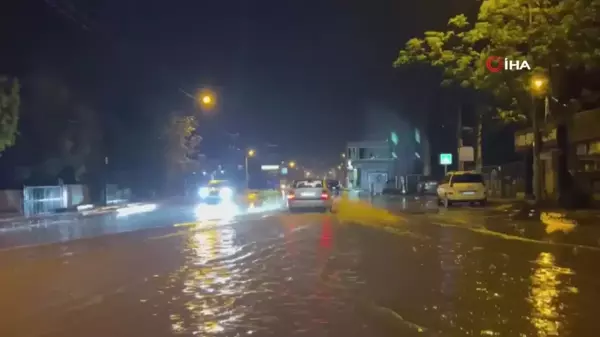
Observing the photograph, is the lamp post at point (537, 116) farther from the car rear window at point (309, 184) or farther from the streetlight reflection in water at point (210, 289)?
the streetlight reflection in water at point (210, 289)

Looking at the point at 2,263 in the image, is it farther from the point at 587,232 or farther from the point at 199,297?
the point at 587,232

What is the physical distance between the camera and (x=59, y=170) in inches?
1805

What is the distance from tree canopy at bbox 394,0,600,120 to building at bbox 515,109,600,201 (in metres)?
2.41

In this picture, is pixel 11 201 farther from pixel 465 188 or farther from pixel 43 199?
pixel 465 188

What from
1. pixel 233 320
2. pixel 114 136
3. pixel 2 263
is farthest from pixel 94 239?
pixel 114 136

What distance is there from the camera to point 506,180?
47.1 metres

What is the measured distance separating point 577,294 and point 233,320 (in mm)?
4911

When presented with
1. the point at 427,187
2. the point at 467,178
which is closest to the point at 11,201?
the point at 467,178

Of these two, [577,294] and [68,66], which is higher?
[68,66]

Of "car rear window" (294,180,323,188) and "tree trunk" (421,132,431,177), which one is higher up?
"tree trunk" (421,132,431,177)

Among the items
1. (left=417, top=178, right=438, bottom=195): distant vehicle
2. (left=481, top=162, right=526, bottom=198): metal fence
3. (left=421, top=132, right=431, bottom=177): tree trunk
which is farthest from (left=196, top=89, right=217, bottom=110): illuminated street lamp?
(left=421, top=132, right=431, bottom=177): tree trunk

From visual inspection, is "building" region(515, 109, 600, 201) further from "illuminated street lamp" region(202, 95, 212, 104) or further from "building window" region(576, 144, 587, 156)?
"illuminated street lamp" region(202, 95, 212, 104)
